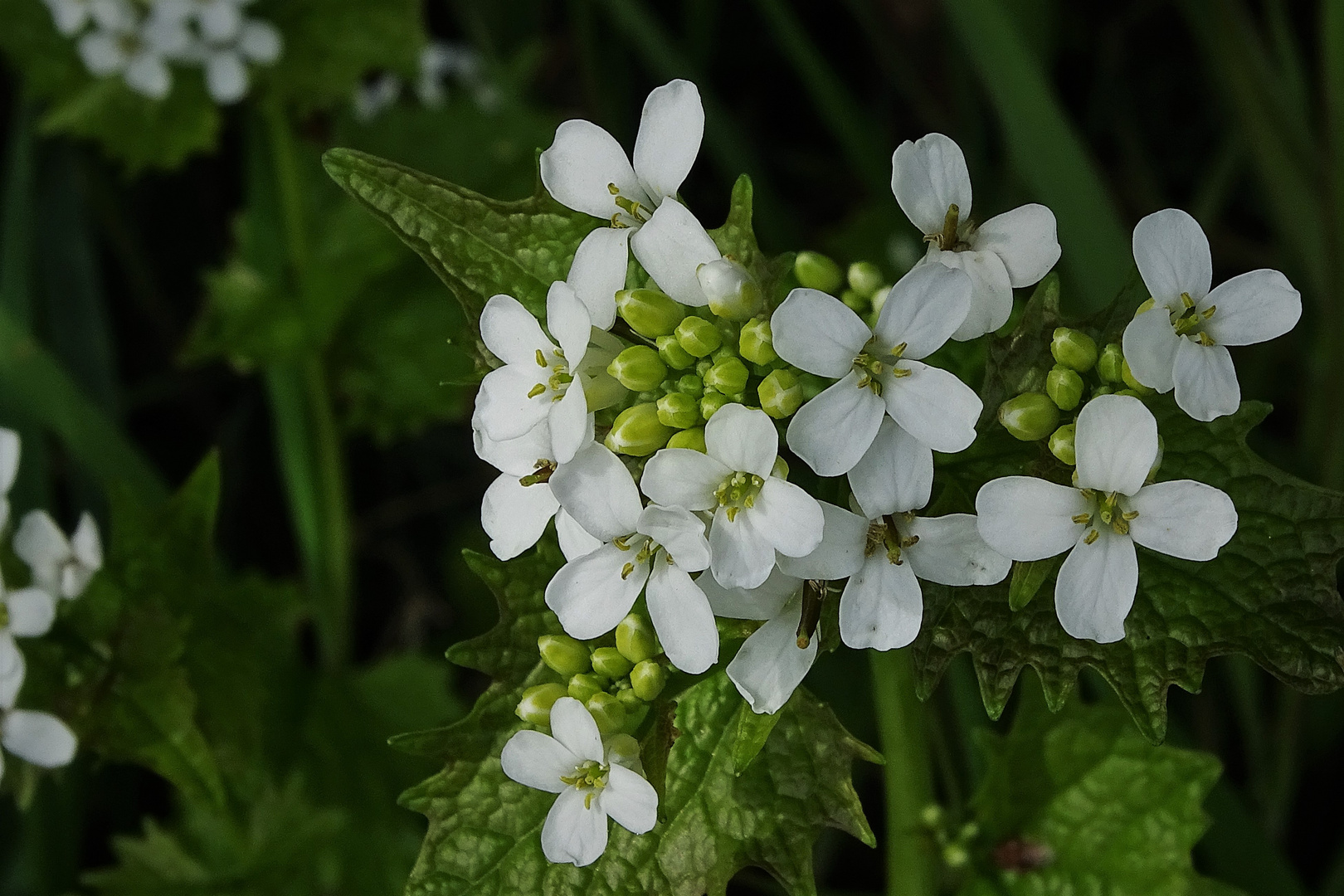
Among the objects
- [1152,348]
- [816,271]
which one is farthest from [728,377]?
[1152,348]

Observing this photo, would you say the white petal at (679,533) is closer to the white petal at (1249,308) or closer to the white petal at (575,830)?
the white petal at (575,830)

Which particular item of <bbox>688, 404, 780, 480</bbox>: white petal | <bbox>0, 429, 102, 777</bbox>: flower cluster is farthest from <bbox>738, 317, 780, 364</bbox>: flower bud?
<bbox>0, 429, 102, 777</bbox>: flower cluster

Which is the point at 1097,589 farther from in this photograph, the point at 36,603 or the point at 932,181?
the point at 36,603

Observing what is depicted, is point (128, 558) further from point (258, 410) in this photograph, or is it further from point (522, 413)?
point (258, 410)

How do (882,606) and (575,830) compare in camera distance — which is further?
(575,830)

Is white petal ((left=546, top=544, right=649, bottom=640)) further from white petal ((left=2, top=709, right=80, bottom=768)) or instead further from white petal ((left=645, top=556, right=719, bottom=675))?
white petal ((left=2, top=709, right=80, bottom=768))
